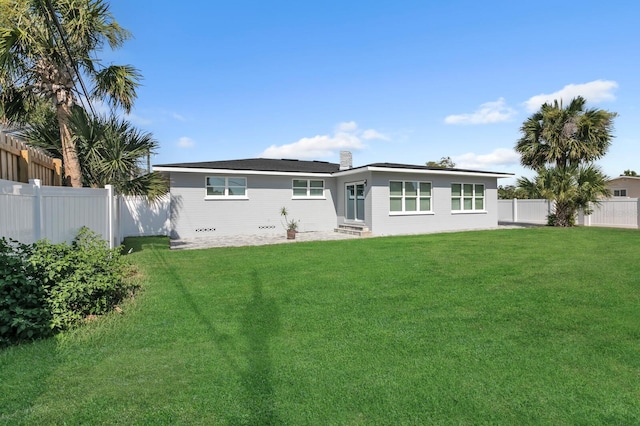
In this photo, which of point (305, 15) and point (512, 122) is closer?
point (305, 15)

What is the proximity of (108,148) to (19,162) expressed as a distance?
10.9 feet

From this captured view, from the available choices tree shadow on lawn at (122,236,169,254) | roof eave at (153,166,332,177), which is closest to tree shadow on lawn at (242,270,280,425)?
tree shadow on lawn at (122,236,169,254)

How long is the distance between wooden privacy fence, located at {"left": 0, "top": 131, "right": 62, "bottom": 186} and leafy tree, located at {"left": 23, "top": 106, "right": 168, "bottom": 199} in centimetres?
103

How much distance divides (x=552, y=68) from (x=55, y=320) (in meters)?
16.1

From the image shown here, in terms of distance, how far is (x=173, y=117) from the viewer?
17500 mm

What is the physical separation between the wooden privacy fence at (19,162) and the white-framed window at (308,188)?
10068 millimetres

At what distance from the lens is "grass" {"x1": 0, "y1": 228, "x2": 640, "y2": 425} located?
8.21ft

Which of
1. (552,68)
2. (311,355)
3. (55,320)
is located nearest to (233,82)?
(552,68)

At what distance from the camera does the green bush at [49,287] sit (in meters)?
3.73

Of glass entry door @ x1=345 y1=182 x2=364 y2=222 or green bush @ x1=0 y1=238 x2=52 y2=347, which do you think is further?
glass entry door @ x1=345 y1=182 x2=364 y2=222

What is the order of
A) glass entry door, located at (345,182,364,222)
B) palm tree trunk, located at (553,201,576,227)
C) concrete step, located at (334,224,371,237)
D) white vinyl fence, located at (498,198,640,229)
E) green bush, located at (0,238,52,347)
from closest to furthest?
1. green bush, located at (0,238,52,347)
2. concrete step, located at (334,224,371,237)
3. glass entry door, located at (345,182,364,222)
4. palm tree trunk, located at (553,201,576,227)
5. white vinyl fence, located at (498,198,640,229)

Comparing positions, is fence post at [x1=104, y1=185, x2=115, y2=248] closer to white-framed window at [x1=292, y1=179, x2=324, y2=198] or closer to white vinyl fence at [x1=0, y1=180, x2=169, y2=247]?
white vinyl fence at [x1=0, y1=180, x2=169, y2=247]

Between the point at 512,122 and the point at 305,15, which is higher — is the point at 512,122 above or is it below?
below

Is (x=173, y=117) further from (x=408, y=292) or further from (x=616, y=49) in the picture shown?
(x=616, y=49)
